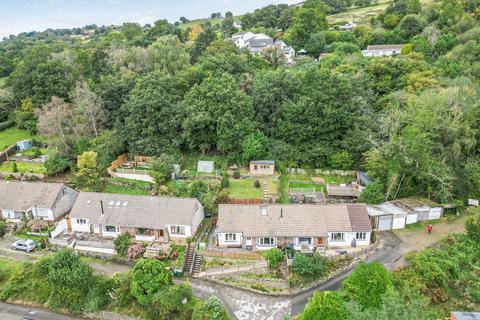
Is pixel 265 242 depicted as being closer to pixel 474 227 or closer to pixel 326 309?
pixel 326 309

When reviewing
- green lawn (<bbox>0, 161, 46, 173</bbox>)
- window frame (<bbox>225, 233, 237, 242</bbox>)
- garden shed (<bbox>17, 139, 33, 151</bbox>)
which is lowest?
window frame (<bbox>225, 233, 237, 242</bbox>)

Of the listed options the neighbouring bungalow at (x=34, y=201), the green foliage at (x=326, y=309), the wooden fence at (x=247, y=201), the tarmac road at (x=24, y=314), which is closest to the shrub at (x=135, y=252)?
the tarmac road at (x=24, y=314)

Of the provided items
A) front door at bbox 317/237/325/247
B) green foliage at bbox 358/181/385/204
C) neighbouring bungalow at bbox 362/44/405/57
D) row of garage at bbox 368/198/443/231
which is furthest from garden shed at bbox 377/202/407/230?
neighbouring bungalow at bbox 362/44/405/57

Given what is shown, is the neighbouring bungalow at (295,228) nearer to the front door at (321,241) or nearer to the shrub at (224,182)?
the front door at (321,241)

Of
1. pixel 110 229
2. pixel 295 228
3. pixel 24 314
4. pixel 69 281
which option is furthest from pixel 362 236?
pixel 24 314

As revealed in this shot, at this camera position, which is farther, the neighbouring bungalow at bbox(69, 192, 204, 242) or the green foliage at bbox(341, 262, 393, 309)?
the neighbouring bungalow at bbox(69, 192, 204, 242)

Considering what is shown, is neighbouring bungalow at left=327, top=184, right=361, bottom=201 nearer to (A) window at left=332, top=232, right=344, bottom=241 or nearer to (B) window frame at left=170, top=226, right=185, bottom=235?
(A) window at left=332, top=232, right=344, bottom=241

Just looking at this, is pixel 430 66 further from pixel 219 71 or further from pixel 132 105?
pixel 132 105
